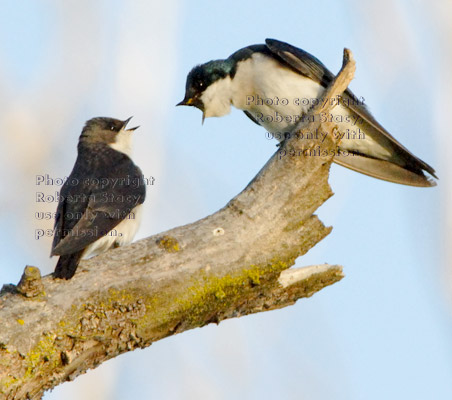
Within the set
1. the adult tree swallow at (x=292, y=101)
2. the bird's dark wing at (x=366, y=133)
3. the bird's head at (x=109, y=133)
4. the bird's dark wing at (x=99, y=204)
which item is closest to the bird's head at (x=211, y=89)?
the adult tree swallow at (x=292, y=101)

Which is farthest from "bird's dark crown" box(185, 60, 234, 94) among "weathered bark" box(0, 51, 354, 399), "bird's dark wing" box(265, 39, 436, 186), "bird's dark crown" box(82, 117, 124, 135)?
"weathered bark" box(0, 51, 354, 399)

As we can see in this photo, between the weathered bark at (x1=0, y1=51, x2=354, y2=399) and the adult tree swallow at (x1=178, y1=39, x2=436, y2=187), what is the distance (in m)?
0.77

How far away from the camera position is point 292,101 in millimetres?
4766

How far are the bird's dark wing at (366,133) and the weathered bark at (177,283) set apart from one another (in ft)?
2.61

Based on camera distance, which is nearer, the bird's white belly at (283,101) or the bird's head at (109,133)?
the bird's white belly at (283,101)

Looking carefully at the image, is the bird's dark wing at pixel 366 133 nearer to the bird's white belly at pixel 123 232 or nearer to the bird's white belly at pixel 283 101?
the bird's white belly at pixel 283 101

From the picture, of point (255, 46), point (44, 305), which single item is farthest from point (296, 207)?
point (255, 46)

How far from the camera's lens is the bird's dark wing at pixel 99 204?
12.5 ft

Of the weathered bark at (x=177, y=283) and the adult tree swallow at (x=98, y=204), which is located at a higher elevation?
the adult tree swallow at (x=98, y=204)

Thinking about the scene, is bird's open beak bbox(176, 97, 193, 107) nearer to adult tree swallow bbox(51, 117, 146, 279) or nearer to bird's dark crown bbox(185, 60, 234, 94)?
bird's dark crown bbox(185, 60, 234, 94)

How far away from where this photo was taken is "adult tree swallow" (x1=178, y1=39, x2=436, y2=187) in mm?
4777

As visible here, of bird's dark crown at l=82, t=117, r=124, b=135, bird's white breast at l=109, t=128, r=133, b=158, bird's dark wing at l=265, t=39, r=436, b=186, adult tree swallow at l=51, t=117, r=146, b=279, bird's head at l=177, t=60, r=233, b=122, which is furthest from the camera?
bird's dark crown at l=82, t=117, r=124, b=135

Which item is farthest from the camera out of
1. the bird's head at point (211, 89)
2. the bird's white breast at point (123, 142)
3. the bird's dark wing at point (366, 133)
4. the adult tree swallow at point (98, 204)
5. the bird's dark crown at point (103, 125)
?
the bird's dark crown at point (103, 125)

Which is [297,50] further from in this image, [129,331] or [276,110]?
[129,331]
